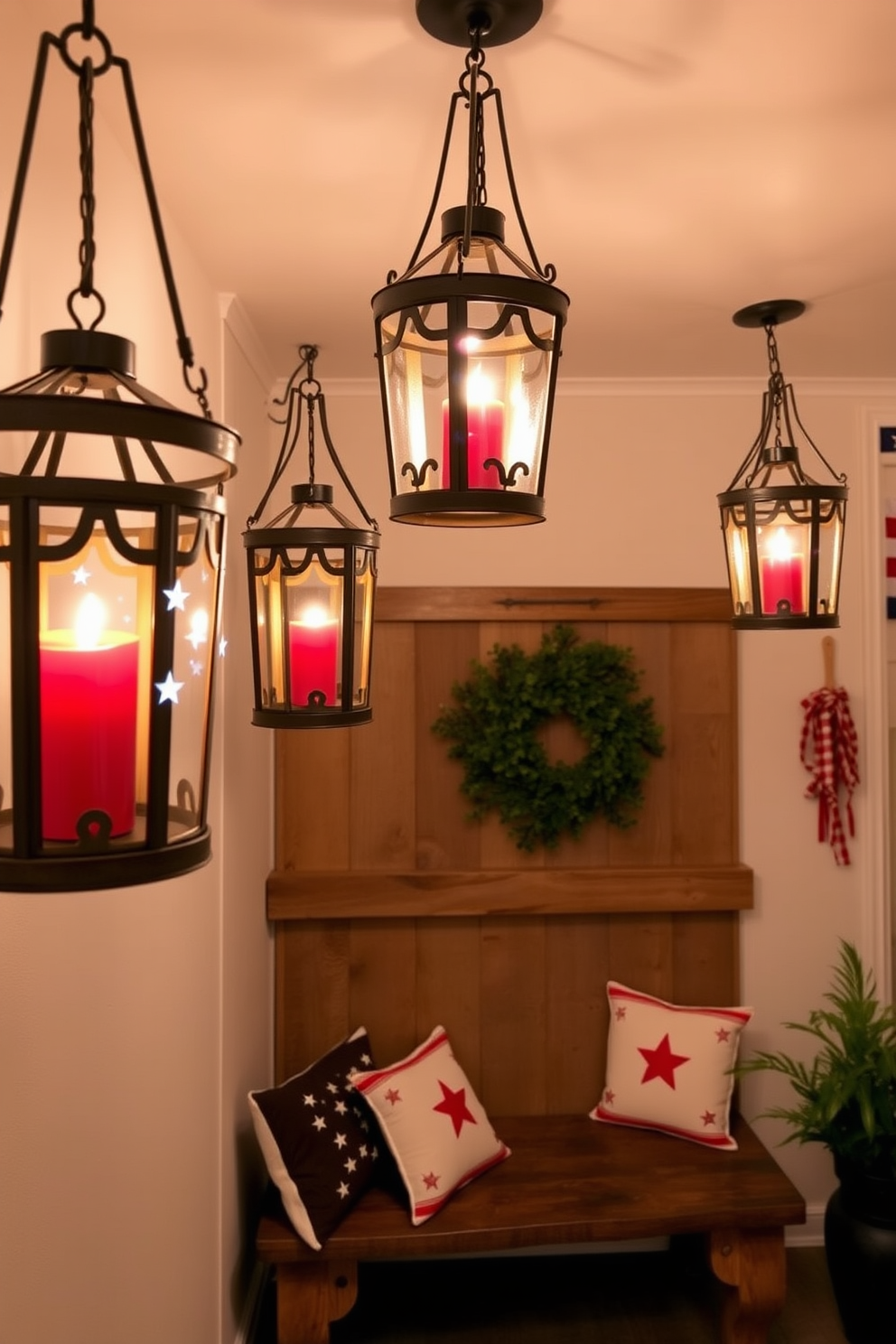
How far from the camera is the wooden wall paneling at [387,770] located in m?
3.28

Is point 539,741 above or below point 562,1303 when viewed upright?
above

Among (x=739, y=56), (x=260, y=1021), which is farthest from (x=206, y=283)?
(x=260, y=1021)

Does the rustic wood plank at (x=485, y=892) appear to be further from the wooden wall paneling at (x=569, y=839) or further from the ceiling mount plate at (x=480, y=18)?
the ceiling mount plate at (x=480, y=18)

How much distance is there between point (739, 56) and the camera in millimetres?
1505

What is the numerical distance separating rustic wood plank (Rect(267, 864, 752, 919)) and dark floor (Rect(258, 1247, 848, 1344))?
112cm

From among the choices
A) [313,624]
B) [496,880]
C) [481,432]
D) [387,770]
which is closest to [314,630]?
[313,624]

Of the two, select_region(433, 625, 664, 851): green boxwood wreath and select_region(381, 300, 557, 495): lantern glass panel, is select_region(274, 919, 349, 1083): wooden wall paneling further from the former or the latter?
select_region(381, 300, 557, 495): lantern glass panel

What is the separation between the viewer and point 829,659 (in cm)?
334

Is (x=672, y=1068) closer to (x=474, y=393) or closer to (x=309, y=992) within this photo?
(x=309, y=992)

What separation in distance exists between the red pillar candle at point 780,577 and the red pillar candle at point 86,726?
159 cm

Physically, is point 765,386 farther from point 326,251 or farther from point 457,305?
point 457,305

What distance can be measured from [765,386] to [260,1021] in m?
2.55

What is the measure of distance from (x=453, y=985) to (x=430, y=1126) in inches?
21.8

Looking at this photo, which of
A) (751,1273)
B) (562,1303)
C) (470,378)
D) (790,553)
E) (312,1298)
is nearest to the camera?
(470,378)
